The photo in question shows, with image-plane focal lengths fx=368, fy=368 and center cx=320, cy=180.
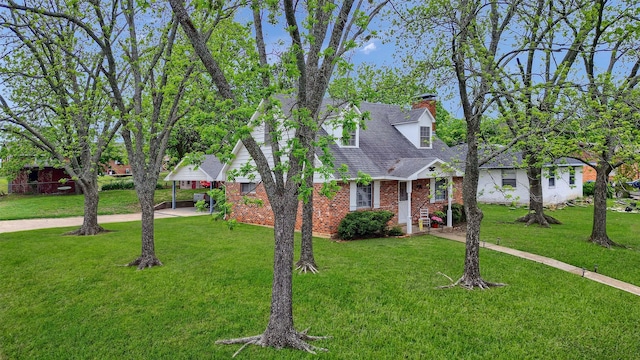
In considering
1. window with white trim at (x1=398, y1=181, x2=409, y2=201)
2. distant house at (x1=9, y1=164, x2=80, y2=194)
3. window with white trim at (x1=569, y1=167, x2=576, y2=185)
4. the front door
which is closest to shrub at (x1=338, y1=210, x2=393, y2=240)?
the front door

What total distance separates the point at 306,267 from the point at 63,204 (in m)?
24.5

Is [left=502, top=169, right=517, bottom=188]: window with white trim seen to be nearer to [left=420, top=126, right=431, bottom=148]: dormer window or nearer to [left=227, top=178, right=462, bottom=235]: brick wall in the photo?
[left=227, top=178, right=462, bottom=235]: brick wall

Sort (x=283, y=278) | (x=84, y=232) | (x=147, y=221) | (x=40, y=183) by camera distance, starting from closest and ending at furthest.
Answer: (x=283, y=278), (x=147, y=221), (x=84, y=232), (x=40, y=183)

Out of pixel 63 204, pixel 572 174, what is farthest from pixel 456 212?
pixel 63 204

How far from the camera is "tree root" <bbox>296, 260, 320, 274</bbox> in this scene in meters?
9.54

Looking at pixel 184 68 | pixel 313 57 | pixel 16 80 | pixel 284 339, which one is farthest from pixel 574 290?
pixel 16 80

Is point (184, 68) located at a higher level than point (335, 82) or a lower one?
higher

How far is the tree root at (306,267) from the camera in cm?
954

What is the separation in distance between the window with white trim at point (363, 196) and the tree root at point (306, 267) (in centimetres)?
635

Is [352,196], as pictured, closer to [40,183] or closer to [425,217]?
[425,217]

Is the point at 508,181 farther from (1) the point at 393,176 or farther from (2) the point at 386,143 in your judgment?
(1) the point at 393,176

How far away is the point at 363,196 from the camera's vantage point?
15.9 metres

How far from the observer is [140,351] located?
549 centimetres

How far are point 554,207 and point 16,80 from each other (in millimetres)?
29776
